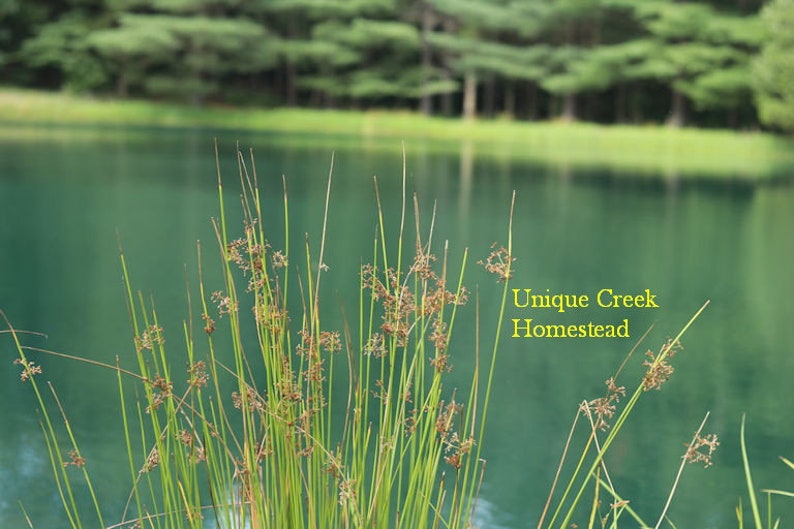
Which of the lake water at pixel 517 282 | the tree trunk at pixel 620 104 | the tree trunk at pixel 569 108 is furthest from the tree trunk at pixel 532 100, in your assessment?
the lake water at pixel 517 282

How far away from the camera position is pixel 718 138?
16.8m

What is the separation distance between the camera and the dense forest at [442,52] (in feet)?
56.9

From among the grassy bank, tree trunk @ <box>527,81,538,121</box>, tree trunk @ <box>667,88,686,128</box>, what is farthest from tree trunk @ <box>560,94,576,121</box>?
tree trunk @ <box>667,88,686,128</box>

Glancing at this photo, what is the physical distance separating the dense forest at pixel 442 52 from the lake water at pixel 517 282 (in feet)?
19.2

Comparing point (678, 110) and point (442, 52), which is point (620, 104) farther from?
point (442, 52)

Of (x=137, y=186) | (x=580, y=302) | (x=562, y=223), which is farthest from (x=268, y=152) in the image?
(x=580, y=302)

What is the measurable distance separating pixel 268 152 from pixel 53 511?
10.2m

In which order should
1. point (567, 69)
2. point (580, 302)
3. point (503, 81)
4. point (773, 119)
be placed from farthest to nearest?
point (503, 81) < point (567, 69) < point (773, 119) < point (580, 302)

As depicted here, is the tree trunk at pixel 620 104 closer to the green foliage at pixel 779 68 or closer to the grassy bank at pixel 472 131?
the grassy bank at pixel 472 131

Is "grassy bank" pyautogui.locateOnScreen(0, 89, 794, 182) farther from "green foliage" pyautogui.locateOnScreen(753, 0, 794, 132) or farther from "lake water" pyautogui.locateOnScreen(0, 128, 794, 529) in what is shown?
Answer: "lake water" pyautogui.locateOnScreen(0, 128, 794, 529)

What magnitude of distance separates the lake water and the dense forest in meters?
5.86

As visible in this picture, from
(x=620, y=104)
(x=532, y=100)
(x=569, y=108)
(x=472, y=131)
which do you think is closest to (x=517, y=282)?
(x=472, y=131)

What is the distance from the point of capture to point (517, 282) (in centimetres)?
570

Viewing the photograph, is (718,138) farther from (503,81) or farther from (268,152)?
(268,152)
